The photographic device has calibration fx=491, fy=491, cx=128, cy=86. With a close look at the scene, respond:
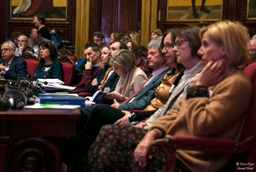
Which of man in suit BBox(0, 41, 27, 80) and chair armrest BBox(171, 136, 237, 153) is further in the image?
man in suit BBox(0, 41, 27, 80)

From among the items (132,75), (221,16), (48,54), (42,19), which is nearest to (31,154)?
(132,75)

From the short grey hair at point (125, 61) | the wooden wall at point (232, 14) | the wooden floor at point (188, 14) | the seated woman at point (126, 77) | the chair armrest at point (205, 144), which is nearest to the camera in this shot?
the chair armrest at point (205, 144)

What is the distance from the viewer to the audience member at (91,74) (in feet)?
20.0

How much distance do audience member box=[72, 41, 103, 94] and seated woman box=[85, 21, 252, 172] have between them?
3.15 metres

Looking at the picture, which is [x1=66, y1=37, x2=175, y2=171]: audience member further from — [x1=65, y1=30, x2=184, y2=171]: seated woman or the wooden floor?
the wooden floor

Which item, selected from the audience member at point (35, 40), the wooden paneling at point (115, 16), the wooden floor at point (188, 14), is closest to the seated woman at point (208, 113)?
the wooden floor at point (188, 14)

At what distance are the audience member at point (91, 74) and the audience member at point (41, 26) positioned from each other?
410 centimetres

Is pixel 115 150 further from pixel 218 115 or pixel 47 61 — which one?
pixel 47 61

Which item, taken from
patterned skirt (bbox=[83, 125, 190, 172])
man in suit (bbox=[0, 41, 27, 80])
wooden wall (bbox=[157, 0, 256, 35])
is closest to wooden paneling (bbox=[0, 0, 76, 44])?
wooden wall (bbox=[157, 0, 256, 35])

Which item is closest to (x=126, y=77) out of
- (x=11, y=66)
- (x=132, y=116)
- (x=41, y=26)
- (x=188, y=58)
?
(x=132, y=116)

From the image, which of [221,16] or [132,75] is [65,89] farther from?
[221,16]

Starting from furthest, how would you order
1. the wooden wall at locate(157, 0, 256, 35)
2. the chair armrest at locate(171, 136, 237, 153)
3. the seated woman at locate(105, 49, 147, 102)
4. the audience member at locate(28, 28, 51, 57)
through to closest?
the audience member at locate(28, 28, 51, 57)
the wooden wall at locate(157, 0, 256, 35)
the seated woman at locate(105, 49, 147, 102)
the chair armrest at locate(171, 136, 237, 153)

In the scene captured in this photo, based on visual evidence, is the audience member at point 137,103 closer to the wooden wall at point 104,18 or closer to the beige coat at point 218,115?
the beige coat at point 218,115

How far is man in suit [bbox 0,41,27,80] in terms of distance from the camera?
698 centimetres
